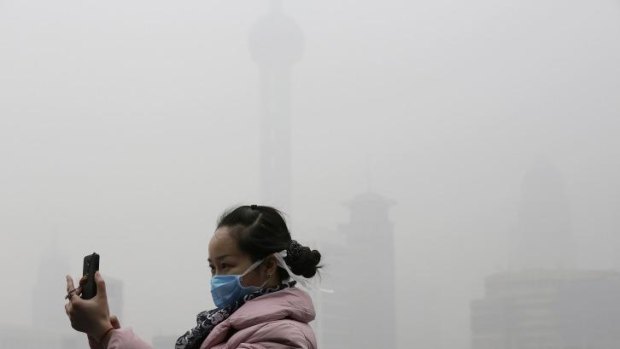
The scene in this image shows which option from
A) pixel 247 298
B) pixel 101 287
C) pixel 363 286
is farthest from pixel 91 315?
pixel 363 286

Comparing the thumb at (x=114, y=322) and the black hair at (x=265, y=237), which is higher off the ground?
the black hair at (x=265, y=237)

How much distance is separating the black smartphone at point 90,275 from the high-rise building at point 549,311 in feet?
10.8

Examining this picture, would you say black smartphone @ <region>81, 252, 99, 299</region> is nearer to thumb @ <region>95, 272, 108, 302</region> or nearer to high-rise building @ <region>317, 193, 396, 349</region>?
thumb @ <region>95, 272, 108, 302</region>

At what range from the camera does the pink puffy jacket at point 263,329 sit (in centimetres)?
61

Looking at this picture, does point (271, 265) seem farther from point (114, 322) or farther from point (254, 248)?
point (114, 322)

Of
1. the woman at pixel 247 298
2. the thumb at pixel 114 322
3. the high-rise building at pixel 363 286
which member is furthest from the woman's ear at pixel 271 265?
the high-rise building at pixel 363 286

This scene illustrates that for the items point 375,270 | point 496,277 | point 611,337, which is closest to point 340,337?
point 375,270

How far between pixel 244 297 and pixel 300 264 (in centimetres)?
6

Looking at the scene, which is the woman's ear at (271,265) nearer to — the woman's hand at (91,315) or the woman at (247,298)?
the woman at (247,298)

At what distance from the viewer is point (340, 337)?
3.78 metres

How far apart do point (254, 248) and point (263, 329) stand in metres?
0.09

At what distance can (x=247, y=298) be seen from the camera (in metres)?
0.67

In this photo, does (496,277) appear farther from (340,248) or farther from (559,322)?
(340,248)

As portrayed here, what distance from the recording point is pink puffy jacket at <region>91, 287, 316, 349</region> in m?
0.61
